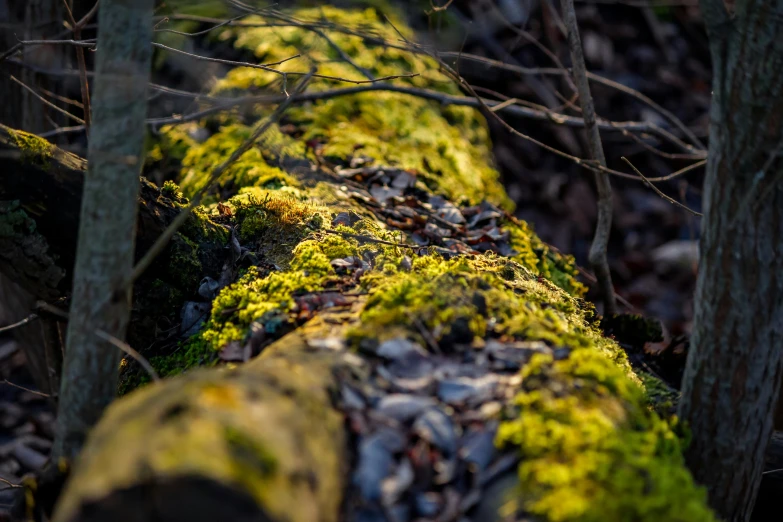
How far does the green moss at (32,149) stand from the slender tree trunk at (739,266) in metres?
2.26

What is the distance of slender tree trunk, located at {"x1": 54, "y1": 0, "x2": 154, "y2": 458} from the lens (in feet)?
5.79

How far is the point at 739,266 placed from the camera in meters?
2.01

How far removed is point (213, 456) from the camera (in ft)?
4.18

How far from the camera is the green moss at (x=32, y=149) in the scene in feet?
7.76

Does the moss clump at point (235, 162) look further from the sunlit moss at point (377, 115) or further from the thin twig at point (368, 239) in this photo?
the thin twig at point (368, 239)

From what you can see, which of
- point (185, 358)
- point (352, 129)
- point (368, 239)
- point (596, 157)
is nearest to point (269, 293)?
point (185, 358)

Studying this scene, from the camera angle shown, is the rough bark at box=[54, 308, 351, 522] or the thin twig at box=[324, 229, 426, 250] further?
the thin twig at box=[324, 229, 426, 250]

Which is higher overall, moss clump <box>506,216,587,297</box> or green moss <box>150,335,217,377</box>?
moss clump <box>506,216,587,297</box>

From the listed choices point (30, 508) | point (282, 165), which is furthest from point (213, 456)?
point (282, 165)

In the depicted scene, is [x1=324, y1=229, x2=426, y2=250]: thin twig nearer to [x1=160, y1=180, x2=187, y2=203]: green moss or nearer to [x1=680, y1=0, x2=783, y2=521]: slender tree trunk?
[x1=160, y1=180, x2=187, y2=203]: green moss

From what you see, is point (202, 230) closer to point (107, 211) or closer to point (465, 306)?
point (107, 211)

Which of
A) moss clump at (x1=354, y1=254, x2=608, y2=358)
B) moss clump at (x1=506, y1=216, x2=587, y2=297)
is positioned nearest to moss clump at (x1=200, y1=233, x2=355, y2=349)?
moss clump at (x1=354, y1=254, x2=608, y2=358)

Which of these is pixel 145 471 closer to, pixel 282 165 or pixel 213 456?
pixel 213 456

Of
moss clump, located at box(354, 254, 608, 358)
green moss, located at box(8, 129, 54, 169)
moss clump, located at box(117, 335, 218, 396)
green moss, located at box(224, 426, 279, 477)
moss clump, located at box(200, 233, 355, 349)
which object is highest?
green moss, located at box(8, 129, 54, 169)
